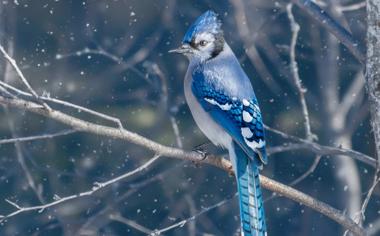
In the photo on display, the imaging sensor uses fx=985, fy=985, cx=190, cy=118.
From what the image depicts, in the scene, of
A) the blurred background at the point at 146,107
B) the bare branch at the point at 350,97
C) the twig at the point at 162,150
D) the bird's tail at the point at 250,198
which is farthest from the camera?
the blurred background at the point at 146,107

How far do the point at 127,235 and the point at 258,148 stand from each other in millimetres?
2883

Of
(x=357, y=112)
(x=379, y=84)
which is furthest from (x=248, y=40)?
(x=379, y=84)

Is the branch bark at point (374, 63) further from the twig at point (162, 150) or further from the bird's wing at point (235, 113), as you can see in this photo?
the bird's wing at point (235, 113)

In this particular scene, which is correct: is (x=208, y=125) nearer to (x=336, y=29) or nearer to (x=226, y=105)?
(x=226, y=105)

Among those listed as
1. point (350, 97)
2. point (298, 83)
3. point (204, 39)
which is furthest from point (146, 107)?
point (298, 83)

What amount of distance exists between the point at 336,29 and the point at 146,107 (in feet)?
9.16

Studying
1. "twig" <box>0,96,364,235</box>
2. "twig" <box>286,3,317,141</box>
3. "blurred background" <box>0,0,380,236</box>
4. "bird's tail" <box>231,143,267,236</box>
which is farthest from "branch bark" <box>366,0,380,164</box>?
"blurred background" <box>0,0,380,236</box>

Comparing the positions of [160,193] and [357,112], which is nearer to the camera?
[357,112]

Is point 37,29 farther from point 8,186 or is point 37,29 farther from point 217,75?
point 217,75

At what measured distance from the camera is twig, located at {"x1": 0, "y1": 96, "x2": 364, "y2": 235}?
2.45 meters

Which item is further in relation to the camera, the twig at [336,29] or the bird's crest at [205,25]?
the bird's crest at [205,25]

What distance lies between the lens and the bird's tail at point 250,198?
8.84 ft

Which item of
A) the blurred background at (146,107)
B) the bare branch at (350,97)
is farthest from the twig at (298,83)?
the blurred background at (146,107)

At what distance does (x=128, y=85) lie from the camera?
220 inches
